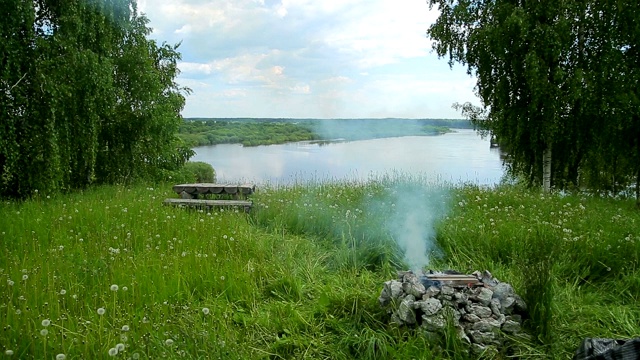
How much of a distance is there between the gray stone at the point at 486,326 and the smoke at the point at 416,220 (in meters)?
1.13

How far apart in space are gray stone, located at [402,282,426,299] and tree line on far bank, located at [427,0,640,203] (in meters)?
9.08

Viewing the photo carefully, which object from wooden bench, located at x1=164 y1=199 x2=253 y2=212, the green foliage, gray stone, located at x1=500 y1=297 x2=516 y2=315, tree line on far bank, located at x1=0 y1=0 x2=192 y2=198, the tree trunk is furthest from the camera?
the green foliage

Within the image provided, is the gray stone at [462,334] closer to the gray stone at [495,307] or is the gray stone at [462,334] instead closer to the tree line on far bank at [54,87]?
the gray stone at [495,307]

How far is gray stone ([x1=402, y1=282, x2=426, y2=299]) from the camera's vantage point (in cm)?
373

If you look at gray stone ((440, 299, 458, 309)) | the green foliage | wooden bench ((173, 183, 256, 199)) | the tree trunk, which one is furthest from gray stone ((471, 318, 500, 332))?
the green foliage

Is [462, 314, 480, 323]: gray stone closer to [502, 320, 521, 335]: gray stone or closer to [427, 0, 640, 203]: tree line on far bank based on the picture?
[502, 320, 521, 335]: gray stone

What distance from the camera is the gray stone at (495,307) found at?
3644mm

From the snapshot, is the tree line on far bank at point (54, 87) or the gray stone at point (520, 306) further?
the tree line on far bank at point (54, 87)

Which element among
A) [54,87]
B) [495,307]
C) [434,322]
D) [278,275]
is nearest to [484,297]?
[495,307]

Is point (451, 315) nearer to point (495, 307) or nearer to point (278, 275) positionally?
point (495, 307)

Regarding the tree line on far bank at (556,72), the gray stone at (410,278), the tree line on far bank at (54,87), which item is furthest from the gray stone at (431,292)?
the tree line on far bank at (556,72)

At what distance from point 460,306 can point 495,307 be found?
0.29 m

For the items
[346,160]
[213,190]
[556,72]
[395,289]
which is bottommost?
[346,160]

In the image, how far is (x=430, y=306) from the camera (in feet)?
11.6
